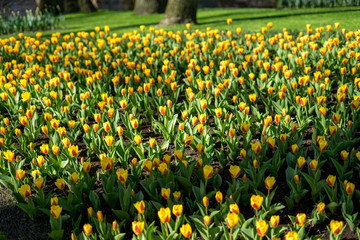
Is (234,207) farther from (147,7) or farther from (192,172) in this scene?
(147,7)

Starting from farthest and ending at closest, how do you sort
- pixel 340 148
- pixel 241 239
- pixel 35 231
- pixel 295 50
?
pixel 295 50 < pixel 340 148 < pixel 35 231 < pixel 241 239

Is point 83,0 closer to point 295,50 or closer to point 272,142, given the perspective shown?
point 295,50

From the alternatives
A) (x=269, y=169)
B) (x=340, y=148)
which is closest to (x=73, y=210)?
(x=269, y=169)

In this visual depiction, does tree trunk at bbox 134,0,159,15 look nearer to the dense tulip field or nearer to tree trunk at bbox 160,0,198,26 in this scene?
tree trunk at bbox 160,0,198,26

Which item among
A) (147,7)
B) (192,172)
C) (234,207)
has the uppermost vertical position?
(147,7)

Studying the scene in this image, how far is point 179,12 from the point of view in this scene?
1105 centimetres

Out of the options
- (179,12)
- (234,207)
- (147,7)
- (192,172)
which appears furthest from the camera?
(147,7)

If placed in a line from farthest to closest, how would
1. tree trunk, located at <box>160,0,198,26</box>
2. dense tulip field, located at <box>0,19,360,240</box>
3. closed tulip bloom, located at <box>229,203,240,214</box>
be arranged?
tree trunk, located at <box>160,0,198,26</box>
dense tulip field, located at <box>0,19,360,240</box>
closed tulip bloom, located at <box>229,203,240,214</box>

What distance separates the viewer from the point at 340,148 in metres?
3.45

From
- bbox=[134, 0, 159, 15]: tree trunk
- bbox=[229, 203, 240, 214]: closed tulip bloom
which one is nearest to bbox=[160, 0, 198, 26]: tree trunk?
bbox=[134, 0, 159, 15]: tree trunk

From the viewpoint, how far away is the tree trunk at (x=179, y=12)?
36.1 ft

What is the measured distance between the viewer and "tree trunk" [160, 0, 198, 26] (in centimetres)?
1101

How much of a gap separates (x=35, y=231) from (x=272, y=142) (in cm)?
177

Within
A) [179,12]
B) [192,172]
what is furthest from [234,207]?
[179,12]
